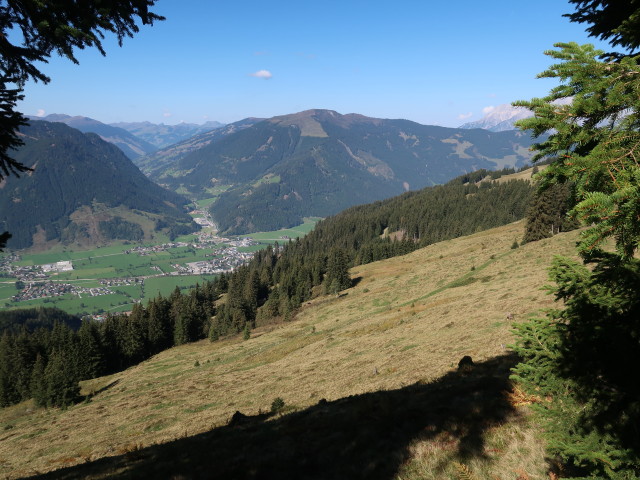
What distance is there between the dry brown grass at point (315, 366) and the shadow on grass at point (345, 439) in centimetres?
117

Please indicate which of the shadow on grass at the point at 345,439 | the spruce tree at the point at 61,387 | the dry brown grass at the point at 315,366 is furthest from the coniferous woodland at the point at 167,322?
the shadow on grass at the point at 345,439

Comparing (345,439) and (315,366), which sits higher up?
(345,439)

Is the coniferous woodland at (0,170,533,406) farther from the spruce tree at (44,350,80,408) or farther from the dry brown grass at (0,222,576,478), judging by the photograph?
the dry brown grass at (0,222,576,478)

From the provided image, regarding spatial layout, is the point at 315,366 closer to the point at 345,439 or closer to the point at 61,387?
the point at 345,439

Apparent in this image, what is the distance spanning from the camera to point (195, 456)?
12.7m

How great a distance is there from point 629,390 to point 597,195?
4575mm

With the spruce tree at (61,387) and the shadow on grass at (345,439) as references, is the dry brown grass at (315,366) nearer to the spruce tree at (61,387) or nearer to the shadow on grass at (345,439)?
the shadow on grass at (345,439)

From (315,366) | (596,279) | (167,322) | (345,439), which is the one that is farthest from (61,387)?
(596,279)

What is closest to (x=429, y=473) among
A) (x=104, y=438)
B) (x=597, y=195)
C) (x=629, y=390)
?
(x=629, y=390)

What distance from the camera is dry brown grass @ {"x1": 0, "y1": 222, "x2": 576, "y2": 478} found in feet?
72.9

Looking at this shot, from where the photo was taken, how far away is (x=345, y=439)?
440 inches

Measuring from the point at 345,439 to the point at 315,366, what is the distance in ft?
73.9

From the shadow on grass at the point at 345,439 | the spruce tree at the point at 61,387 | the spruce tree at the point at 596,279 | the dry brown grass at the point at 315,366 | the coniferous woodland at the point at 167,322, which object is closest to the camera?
the spruce tree at the point at 596,279

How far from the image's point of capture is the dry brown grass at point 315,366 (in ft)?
72.9
